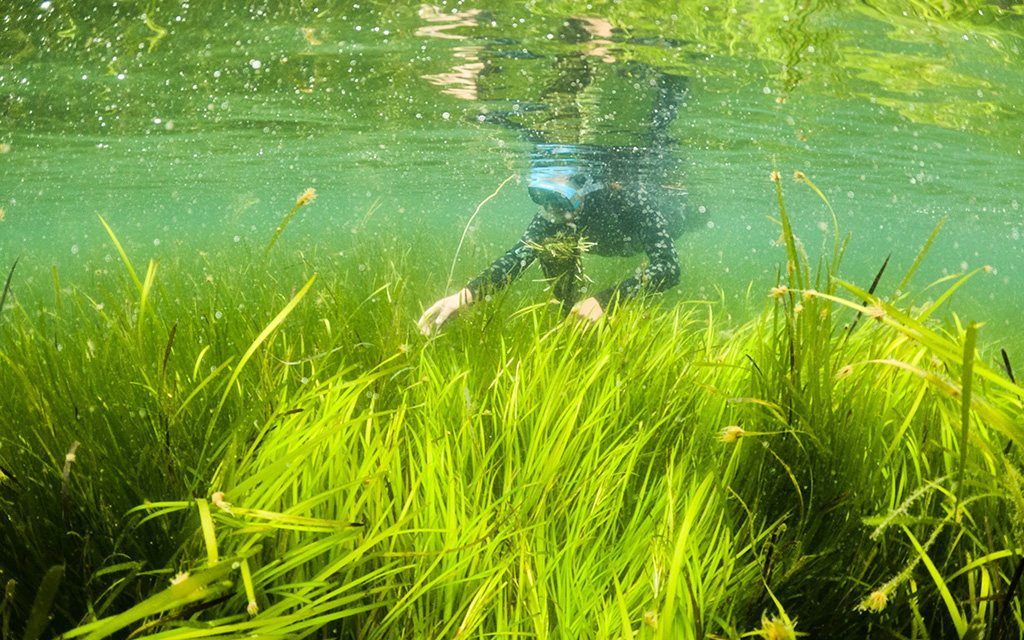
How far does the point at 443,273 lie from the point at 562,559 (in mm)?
Answer: 11811

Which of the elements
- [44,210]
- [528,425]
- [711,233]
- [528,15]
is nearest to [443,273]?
[528,15]

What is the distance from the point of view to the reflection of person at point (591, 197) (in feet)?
20.0

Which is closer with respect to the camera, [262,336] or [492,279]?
[262,336]

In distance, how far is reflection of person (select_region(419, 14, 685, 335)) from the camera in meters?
6.10

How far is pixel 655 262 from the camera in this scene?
8500 mm

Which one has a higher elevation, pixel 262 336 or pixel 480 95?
pixel 262 336

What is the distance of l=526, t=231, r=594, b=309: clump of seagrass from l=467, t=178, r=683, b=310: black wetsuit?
33cm

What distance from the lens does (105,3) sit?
28.6 ft

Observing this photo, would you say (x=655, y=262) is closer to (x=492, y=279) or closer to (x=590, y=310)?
(x=492, y=279)

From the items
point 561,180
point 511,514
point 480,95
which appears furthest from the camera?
point 561,180

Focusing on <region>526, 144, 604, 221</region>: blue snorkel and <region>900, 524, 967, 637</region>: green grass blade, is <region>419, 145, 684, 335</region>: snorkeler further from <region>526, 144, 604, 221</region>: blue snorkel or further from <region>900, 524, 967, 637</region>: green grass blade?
<region>900, 524, 967, 637</region>: green grass blade

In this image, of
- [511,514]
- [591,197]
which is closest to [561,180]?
[591,197]

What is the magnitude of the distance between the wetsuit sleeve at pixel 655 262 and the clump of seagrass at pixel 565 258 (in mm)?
697

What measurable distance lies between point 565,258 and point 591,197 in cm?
473
